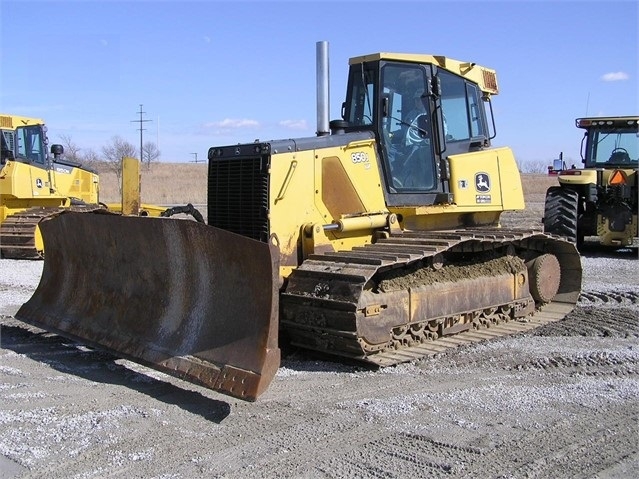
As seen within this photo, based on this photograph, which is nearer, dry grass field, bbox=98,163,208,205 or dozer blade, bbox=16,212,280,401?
dozer blade, bbox=16,212,280,401

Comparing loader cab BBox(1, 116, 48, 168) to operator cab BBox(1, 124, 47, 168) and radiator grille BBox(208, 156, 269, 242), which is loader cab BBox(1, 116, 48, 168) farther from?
radiator grille BBox(208, 156, 269, 242)

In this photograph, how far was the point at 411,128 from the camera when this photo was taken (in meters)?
7.26

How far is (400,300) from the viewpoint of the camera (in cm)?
618

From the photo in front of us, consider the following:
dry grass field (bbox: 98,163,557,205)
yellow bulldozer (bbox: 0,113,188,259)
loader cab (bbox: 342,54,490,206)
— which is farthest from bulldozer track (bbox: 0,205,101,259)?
dry grass field (bbox: 98,163,557,205)

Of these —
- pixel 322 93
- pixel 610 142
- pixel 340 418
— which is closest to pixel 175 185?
pixel 610 142

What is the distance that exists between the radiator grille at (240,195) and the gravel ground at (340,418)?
1265 millimetres

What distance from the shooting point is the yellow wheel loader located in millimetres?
13461

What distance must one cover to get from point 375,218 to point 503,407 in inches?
102

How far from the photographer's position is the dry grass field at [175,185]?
140ft

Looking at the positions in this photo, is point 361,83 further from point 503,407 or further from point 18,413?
point 18,413

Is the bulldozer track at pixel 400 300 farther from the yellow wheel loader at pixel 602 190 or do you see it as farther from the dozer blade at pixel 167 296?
the yellow wheel loader at pixel 602 190

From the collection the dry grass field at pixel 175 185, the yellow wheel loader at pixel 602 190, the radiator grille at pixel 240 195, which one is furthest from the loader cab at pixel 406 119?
the dry grass field at pixel 175 185

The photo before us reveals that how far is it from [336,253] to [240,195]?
1038 millimetres

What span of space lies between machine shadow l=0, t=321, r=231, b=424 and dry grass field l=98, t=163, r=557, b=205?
30.6 metres
